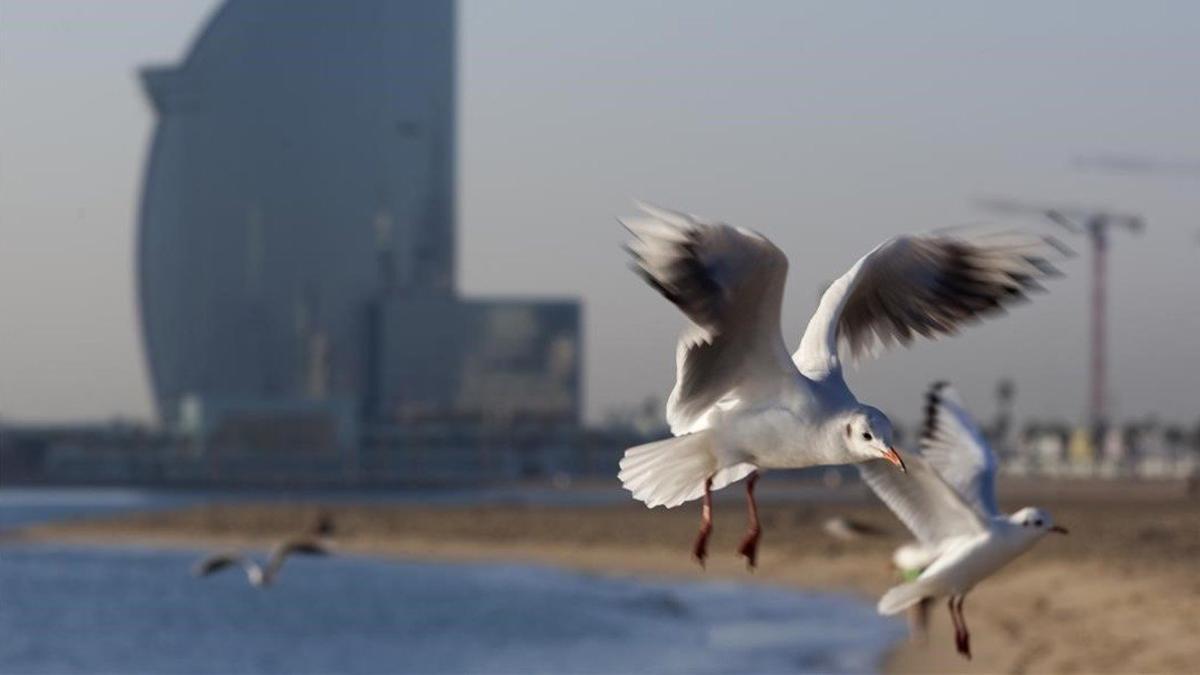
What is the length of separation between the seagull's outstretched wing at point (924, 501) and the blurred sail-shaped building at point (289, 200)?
16782 cm

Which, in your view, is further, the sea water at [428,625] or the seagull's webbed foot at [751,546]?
the sea water at [428,625]

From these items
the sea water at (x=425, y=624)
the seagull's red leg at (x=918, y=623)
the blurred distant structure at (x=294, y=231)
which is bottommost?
the blurred distant structure at (x=294, y=231)

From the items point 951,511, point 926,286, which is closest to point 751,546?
point 926,286

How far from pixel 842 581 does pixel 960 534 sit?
3534 cm

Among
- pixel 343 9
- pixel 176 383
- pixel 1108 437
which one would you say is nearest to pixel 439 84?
pixel 343 9

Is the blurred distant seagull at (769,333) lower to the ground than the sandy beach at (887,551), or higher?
higher

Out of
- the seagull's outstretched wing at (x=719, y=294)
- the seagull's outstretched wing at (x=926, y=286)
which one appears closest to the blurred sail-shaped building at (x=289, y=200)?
the seagull's outstretched wing at (x=926, y=286)

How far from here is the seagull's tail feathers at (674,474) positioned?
1085 cm

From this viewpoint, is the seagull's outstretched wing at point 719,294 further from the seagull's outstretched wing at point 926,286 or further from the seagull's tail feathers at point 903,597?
the seagull's tail feathers at point 903,597

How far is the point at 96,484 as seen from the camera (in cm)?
19325

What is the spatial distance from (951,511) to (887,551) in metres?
36.5

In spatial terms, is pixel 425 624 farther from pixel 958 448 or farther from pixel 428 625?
pixel 958 448

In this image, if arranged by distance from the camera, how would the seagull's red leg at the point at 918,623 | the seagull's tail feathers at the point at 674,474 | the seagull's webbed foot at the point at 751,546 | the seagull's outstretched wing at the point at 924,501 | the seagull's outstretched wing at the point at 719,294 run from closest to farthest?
1. the seagull's outstretched wing at the point at 719,294
2. the seagull's webbed foot at the point at 751,546
3. the seagull's tail feathers at the point at 674,474
4. the seagull's outstretched wing at the point at 924,501
5. the seagull's red leg at the point at 918,623

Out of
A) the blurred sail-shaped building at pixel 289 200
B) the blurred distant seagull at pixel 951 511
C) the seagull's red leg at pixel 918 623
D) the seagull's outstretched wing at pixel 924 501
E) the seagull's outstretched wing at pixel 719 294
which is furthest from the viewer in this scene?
the blurred sail-shaped building at pixel 289 200
